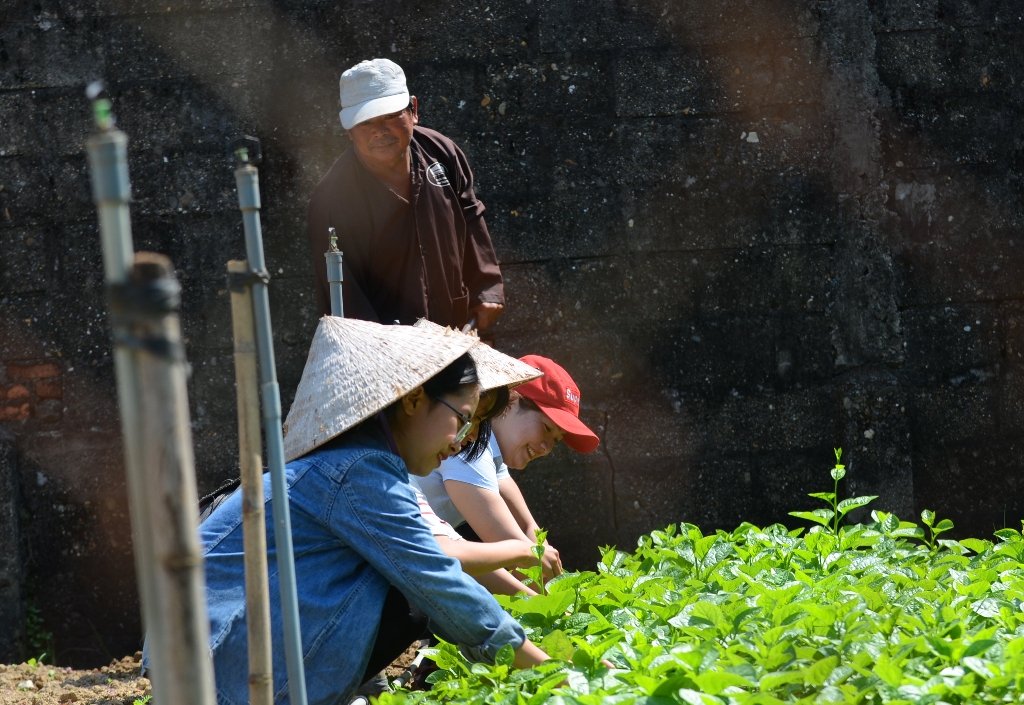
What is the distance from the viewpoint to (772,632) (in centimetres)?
163

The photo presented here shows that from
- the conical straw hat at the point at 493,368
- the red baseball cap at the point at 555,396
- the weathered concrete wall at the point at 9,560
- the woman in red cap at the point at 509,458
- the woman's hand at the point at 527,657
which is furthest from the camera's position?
the weathered concrete wall at the point at 9,560

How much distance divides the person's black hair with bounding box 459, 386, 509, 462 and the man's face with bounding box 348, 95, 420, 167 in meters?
1.01

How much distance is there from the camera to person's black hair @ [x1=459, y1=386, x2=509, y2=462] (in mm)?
2254

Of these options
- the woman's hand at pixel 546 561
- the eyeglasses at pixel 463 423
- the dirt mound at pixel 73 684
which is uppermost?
the eyeglasses at pixel 463 423

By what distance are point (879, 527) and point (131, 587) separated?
99.6 inches

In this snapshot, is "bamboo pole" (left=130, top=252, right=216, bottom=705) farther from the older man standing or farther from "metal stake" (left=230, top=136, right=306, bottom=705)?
the older man standing

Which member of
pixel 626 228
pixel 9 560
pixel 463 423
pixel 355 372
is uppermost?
pixel 626 228

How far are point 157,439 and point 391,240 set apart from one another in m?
2.31

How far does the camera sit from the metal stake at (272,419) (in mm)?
1413

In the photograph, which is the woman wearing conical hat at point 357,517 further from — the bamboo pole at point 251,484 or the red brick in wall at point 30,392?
the red brick in wall at point 30,392

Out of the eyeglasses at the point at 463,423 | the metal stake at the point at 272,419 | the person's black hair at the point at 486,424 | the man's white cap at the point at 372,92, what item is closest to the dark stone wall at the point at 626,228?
the man's white cap at the point at 372,92

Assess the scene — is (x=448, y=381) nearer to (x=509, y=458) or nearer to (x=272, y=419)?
(x=272, y=419)

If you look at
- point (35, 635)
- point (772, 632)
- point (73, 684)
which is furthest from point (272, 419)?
point (35, 635)

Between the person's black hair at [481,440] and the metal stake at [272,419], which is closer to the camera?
the metal stake at [272,419]
